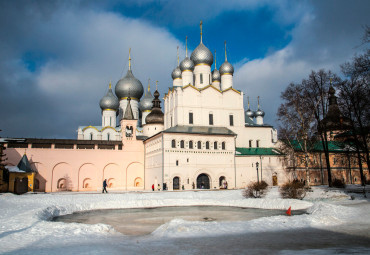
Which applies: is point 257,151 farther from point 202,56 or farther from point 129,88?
point 129,88

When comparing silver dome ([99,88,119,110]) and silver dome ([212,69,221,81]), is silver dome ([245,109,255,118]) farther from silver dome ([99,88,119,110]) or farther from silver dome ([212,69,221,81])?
silver dome ([99,88,119,110])

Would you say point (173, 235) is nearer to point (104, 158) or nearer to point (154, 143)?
point (154, 143)

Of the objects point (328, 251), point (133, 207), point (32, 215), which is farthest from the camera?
point (133, 207)

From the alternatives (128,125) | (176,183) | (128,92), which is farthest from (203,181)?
(128,92)

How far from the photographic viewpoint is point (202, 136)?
36094mm

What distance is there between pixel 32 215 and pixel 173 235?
6331 millimetres

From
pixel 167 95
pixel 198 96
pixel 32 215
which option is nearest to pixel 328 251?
pixel 32 215

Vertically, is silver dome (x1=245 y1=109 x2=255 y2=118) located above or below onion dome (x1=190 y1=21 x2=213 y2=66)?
below

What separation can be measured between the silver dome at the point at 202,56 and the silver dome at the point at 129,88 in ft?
41.1

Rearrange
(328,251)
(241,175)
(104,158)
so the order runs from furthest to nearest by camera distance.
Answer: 1. (104,158)
2. (241,175)
3. (328,251)

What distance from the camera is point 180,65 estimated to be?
43.6m

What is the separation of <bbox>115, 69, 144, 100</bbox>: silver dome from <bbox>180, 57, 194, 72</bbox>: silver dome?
453 inches

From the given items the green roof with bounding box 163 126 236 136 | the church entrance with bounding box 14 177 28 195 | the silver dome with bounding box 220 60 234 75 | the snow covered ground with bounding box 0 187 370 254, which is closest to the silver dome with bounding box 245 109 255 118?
the silver dome with bounding box 220 60 234 75

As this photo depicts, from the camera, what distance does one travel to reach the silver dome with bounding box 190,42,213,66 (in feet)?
141
